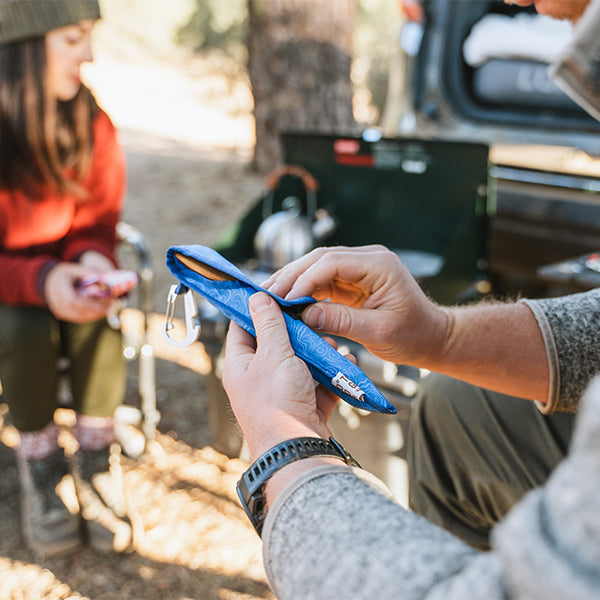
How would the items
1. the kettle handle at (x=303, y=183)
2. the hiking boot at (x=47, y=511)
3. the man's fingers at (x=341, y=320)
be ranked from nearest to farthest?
the man's fingers at (x=341, y=320) → the hiking boot at (x=47, y=511) → the kettle handle at (x=303, y=183)

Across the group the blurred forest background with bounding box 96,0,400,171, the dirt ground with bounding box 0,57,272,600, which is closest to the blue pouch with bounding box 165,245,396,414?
the dirt ground with bounding box 0,57,272,600

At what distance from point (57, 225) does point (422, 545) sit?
1.72m

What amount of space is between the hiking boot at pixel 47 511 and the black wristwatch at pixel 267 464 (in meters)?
1.32

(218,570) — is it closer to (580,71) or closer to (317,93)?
(580,71)

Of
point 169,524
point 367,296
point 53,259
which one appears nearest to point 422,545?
point 367,296

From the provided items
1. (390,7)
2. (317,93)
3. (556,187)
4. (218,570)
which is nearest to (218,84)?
(390,7)

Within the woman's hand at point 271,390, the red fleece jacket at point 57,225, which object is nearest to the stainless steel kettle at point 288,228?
the red fleece jacket at point 57,225

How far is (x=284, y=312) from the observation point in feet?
3.25

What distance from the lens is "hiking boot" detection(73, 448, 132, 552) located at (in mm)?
1833

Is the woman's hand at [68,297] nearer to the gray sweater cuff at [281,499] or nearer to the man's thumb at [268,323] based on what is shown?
the man's thumb at [268,323]

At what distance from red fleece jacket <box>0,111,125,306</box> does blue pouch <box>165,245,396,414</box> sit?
3.12 ft

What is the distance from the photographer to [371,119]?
782 centimetres

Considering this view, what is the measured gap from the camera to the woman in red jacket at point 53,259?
179 cm

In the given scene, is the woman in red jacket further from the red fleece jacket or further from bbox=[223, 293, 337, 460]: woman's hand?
bbox=[223, 293, 337, 460]: woman's hand
